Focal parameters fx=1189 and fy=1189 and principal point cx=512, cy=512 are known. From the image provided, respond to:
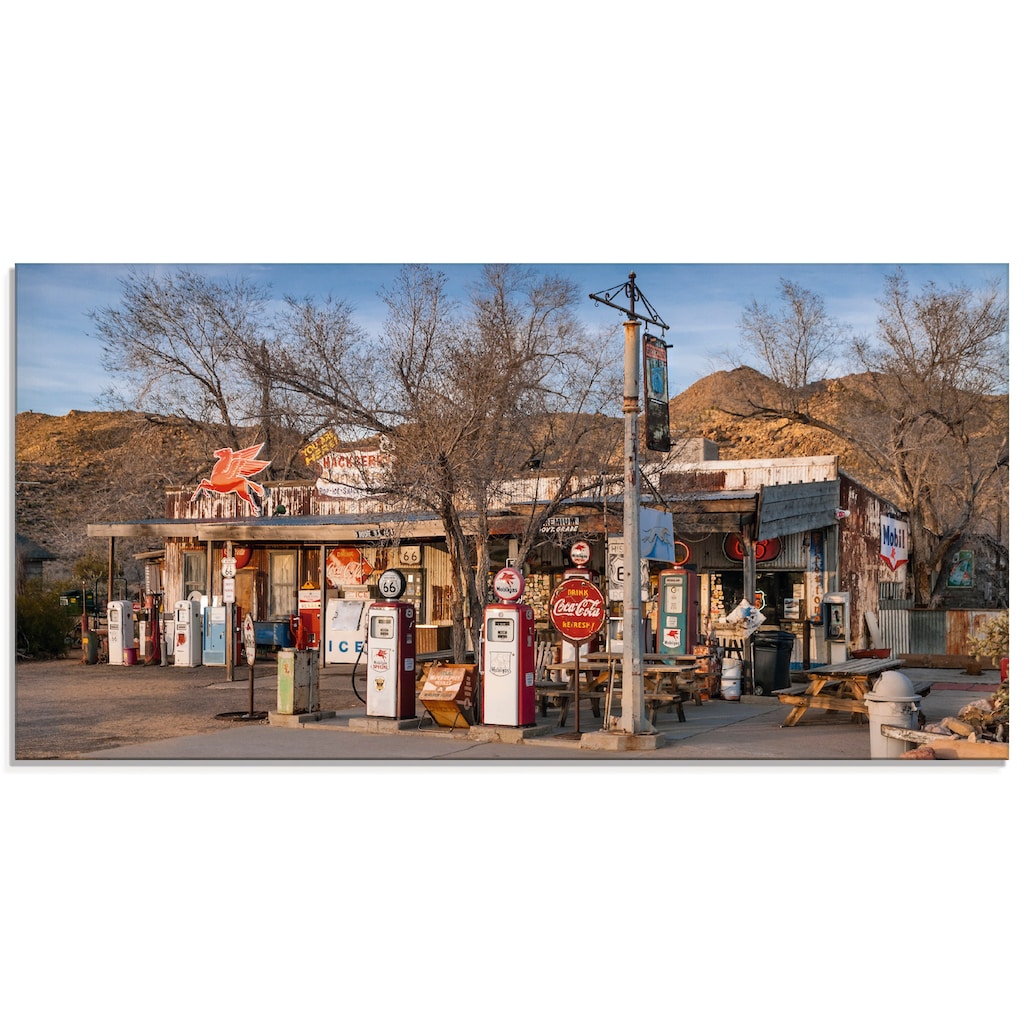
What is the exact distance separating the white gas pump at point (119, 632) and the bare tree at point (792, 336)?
12152 mm

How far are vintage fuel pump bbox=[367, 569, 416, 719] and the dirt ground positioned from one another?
53.9 inches

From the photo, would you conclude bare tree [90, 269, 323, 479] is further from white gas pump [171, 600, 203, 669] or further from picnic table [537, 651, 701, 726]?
picnic table [537, 651, 701, 726]

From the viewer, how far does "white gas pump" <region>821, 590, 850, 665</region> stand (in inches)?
731

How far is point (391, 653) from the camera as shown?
11.6 metres

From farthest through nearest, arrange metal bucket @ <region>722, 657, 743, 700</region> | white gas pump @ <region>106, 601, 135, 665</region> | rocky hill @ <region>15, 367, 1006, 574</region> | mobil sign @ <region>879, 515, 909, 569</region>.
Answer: rocky hill @ <region>15, 367, 1006, 574</region>
mobil sign @ <region>879, 515, 909, 569</region>
white gas pump @ <region>106, 601, 135, 665</region>
metal bucket @ <region>722, 657, 743, 700</region>

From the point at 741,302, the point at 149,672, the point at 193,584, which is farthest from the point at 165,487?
the point at 741,302

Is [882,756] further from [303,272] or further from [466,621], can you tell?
[303,272]

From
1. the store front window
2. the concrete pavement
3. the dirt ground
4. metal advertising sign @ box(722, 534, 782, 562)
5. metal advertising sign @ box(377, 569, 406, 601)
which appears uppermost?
metal advertising sign @ box(722, 534, 782, 562)

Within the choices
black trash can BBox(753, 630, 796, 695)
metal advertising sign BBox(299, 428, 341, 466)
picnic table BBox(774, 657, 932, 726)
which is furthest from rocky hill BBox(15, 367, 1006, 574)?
picnic table BBox(774, 657, 932, 726)

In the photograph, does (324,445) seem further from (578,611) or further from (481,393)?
(578,611)

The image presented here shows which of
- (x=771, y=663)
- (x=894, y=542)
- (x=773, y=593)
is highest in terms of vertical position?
(x=894, y=542)

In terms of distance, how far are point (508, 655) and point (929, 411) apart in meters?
15.0

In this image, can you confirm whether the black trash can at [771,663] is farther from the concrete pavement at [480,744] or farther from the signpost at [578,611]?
the signpost at [578,611]

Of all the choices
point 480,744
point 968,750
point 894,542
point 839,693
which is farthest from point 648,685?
point 894,542
